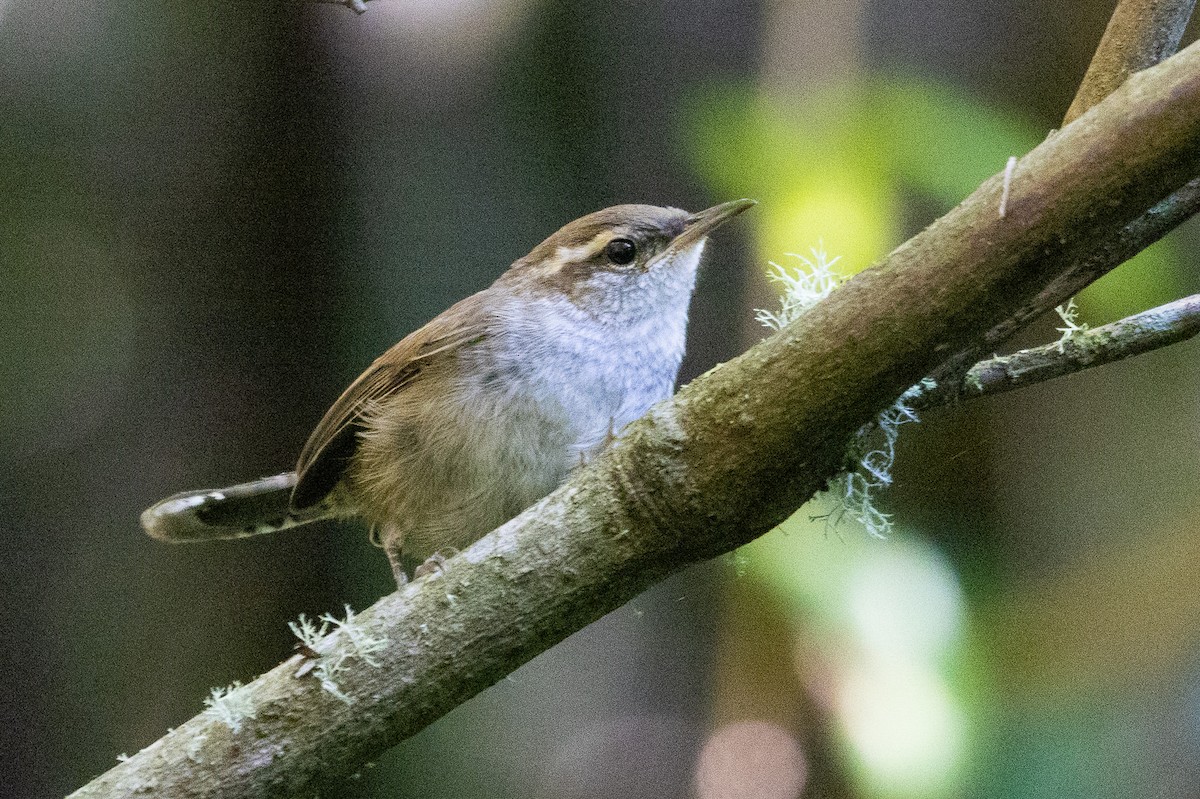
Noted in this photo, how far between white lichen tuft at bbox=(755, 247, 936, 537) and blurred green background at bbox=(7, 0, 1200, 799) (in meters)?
0.07

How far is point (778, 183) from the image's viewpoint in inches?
63.2

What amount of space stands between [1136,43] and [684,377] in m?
0.91

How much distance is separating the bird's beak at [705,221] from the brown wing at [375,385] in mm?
389

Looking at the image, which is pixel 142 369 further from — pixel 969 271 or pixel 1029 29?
pixel 1029 29

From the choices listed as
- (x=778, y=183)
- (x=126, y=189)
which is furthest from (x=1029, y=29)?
(x=126, y=189)

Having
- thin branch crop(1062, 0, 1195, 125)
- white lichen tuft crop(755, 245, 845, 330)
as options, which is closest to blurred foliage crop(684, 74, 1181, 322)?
white lichen tuft crop(755, 245, 845, 330)

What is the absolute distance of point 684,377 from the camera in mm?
1760

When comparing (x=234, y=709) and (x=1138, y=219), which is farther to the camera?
(x=234, y=709)

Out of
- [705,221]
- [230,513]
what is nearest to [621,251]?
Result: [705,221]

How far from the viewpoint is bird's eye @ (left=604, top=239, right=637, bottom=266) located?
64.2 inches

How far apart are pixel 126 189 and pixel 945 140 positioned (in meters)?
Answer: 1.56

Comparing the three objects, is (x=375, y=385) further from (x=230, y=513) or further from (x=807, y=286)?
(x=807, y=286)

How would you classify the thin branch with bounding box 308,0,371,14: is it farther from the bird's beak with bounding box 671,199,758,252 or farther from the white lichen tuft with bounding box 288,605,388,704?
the white lichen tuft with bounding box 288,605,388,704

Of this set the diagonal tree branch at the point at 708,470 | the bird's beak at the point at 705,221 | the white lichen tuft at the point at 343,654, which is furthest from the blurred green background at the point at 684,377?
the white lichen tuft at the point at 343,654
